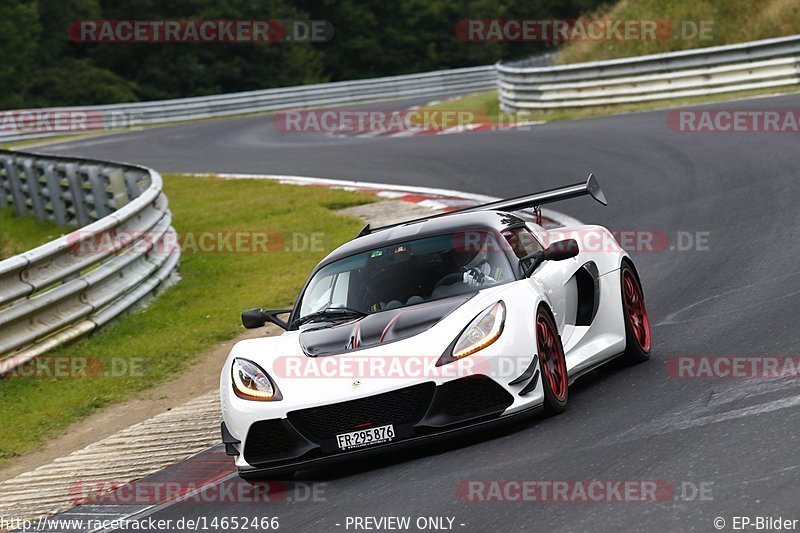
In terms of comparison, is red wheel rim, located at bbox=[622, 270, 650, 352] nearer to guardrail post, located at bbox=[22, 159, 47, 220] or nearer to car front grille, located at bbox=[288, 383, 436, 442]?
car front grille, located at bbox=[288, 383, 436, 442]

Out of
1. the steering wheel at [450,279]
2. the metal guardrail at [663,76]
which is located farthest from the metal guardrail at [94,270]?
the metal guardrail at [663,76]

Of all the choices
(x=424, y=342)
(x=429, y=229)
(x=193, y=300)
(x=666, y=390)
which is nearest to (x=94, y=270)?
(x=193, y=300)

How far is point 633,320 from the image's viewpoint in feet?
27.9

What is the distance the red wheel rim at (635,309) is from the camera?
8.47 m

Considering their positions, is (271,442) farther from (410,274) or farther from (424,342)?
(410,274)

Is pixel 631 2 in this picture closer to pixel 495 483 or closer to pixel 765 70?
pixel 765 70

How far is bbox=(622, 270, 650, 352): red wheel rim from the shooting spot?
8.47 meters

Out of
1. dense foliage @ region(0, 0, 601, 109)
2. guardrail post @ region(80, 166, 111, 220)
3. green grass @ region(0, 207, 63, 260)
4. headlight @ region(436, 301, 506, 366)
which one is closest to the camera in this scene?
headlight @ region(436, 301, 506, 366)

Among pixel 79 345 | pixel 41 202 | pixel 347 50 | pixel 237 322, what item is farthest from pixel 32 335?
pixel 347 50

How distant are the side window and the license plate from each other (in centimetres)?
184

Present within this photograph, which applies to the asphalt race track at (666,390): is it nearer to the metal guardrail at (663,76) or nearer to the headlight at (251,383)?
the headlight at (251,383)

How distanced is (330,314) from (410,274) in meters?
0.55

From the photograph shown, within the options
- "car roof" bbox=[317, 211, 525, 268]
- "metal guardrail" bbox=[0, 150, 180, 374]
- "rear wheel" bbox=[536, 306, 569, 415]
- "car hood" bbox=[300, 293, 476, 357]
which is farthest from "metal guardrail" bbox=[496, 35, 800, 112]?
"car hood" bbox=[300, 293, 476, 357]

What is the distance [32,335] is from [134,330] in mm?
1297
